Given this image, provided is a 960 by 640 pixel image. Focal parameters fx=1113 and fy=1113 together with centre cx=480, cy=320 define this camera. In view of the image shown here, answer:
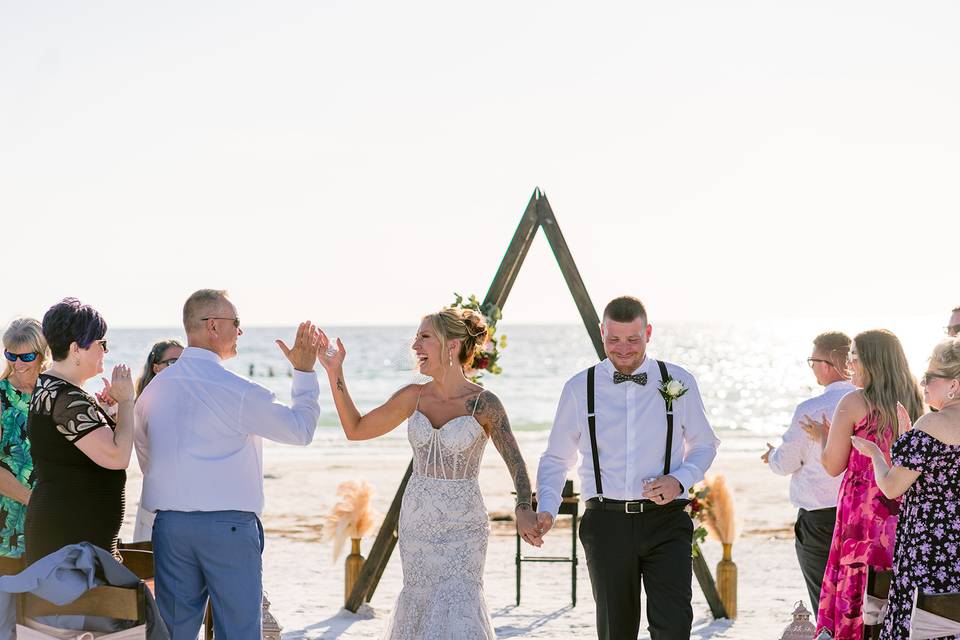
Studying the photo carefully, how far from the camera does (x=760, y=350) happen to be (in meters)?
81.8

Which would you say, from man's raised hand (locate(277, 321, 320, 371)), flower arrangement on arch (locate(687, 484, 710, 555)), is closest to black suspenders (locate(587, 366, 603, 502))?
man's raised hand (locate(277, 321, 320, 371))

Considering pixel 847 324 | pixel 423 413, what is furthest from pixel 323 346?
pixel 847 324

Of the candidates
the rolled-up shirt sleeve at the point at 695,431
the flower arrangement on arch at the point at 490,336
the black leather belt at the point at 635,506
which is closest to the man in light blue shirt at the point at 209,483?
the black leather belt at the point at 635,506

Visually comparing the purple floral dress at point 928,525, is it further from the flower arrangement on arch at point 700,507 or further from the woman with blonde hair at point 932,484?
the flower arrangement on arch at point 700,507

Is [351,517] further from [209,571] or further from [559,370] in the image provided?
A: [559,370]

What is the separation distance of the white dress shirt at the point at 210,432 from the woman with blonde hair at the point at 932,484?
96.2 inches

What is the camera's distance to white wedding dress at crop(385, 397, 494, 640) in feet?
16.5

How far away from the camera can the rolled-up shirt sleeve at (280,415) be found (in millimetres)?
4516

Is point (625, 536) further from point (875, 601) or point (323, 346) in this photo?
point (323, 346)

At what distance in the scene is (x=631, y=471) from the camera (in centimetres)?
513

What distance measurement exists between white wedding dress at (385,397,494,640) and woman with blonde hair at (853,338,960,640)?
178 cm

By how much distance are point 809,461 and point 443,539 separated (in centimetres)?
217

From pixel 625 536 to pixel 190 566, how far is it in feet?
6.30

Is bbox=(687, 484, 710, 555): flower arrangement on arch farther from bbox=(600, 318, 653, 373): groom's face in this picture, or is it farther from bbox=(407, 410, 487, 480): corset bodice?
bbox=(407, 410, 487, 480): corset bodice
